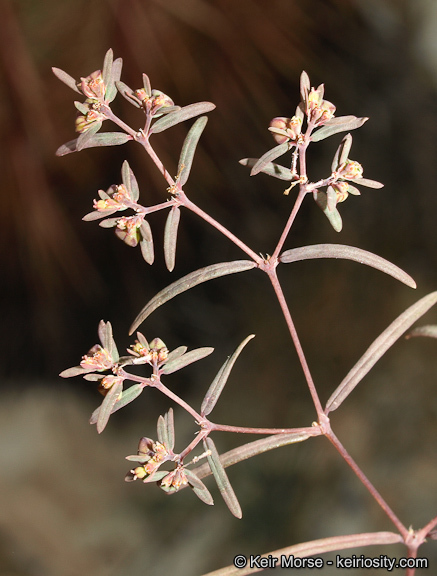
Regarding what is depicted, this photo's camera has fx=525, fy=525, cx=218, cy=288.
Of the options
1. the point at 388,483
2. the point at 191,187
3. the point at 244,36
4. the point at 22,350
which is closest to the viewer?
the point at 388,483

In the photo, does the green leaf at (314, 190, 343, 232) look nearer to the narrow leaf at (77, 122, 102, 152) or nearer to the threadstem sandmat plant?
the threadstem sandmat plant

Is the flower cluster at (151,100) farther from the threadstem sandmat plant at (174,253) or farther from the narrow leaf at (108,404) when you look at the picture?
the narrow leaf at (108,404)

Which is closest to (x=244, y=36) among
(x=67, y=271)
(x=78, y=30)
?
(x=78, y=30)

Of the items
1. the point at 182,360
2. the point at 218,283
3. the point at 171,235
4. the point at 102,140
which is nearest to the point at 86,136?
the point at 102,140

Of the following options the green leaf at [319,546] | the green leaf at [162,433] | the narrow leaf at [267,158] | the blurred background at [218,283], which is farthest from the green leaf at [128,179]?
the blurred background at [218,283]

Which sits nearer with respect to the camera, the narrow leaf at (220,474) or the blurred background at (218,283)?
the narrow leaf at (220,474)

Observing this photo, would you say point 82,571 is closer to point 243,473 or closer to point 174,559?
point 174,559

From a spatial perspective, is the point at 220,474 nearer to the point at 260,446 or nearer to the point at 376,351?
the point at 260,446
